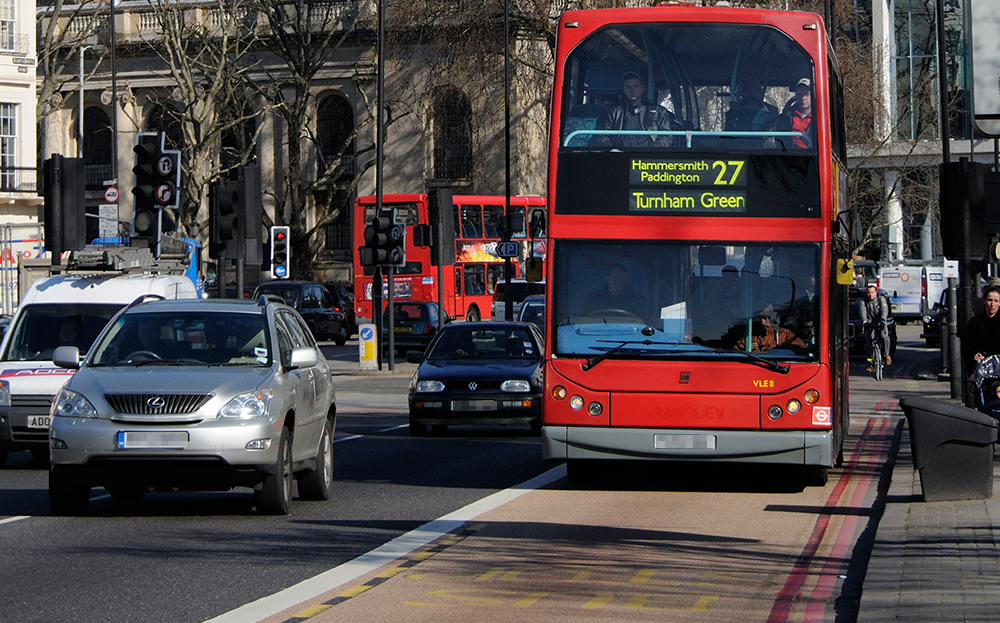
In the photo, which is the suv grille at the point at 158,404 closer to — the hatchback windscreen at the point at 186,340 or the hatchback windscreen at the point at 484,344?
the hatchback windscreen at the point at 186,340

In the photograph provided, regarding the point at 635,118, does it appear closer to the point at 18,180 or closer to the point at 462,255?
the point at 462,255

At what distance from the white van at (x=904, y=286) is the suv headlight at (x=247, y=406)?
48.8m

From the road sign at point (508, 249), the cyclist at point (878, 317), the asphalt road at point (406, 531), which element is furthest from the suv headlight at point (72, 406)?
the road sign at point (508, 249)

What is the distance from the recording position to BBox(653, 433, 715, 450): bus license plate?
43.6 feet

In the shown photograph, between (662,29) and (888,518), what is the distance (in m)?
5.17

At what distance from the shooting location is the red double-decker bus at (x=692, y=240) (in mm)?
13305

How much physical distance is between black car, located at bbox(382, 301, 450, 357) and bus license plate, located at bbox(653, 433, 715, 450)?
26159mm

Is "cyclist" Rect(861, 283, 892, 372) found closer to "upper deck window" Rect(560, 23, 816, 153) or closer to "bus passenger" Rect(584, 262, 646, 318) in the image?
"upper deck window" Rect(560, 23, 816, 153)

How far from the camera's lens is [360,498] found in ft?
43.6

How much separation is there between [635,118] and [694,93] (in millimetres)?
584

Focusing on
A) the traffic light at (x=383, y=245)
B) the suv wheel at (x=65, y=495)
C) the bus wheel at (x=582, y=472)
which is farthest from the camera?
the traffic light at (x=383, y=245)

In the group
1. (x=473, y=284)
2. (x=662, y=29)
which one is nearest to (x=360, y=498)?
(x=662, y=29)

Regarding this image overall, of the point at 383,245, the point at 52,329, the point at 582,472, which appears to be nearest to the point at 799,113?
the point at 582,472

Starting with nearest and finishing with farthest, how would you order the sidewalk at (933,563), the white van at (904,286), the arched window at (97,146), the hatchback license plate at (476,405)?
the sidewalk at (933,563) < the hatchback license plate at (476,405) < the white van at (904,286) < the arched window at (97,146)
